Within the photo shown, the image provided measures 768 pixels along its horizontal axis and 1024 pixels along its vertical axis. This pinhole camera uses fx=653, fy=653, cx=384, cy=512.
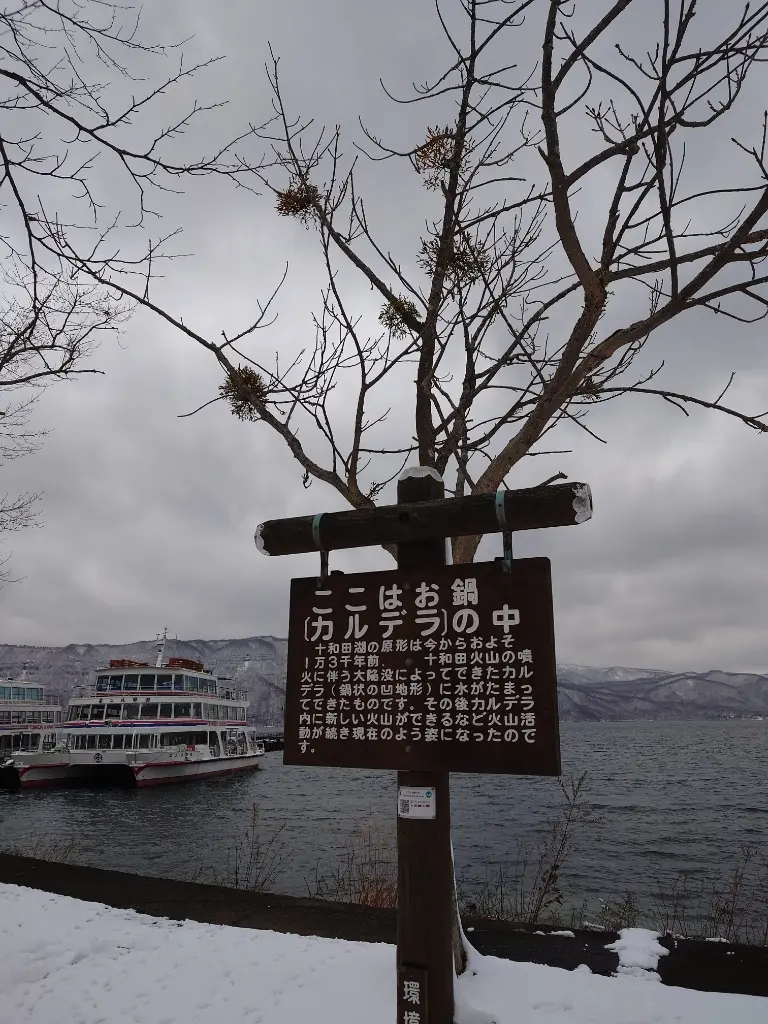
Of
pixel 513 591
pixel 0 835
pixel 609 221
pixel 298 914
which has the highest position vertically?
pixel 609 221

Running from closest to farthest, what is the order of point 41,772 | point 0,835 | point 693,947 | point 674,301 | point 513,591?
1. point 513,591
2. point 674,301
3. point 693,947
4. point 0,835
5. point 41,772

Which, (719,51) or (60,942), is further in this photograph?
(60,942)

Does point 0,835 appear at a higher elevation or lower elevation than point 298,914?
lower

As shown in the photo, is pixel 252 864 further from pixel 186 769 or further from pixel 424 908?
pixel 186 769

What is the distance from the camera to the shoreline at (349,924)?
16.2 ft

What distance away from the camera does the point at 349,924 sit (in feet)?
19.9

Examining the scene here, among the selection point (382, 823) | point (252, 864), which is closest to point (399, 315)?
point (252, 864)

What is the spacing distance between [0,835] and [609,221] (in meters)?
28.1

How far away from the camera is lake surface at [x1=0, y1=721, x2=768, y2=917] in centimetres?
1862

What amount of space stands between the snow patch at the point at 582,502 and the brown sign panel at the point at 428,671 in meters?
0.32

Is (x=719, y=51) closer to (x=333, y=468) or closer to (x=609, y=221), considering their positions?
(x=609, y=221)

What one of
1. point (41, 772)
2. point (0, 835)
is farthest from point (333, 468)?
point (41, 772)

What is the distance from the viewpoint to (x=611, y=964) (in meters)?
5.05

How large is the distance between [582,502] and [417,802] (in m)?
1.82
